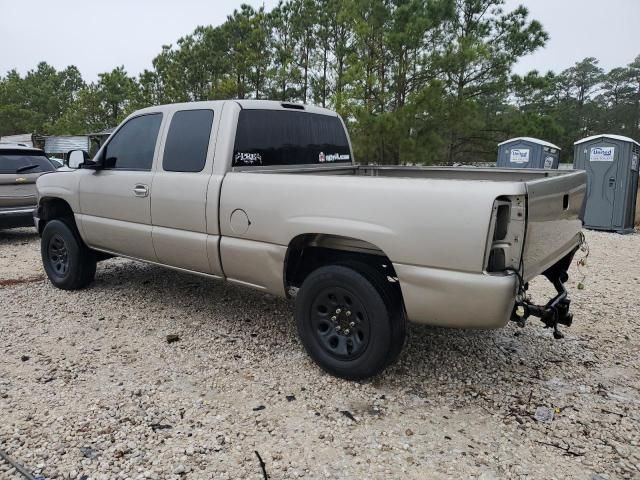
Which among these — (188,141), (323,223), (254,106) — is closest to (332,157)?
(254,106)

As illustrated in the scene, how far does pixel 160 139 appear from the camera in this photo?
4.32 m

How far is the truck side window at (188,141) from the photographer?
395 cm

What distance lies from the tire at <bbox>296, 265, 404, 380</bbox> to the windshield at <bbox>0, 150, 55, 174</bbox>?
22.8ft

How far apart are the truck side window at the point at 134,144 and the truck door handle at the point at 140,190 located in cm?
17

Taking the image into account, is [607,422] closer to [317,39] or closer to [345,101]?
[345,101]

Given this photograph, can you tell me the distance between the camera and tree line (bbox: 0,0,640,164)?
49.6 ft

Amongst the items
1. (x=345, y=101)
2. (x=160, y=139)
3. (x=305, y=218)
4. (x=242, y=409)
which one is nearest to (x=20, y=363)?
(x=242, y=409)

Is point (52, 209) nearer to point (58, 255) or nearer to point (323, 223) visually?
point (58, 255)

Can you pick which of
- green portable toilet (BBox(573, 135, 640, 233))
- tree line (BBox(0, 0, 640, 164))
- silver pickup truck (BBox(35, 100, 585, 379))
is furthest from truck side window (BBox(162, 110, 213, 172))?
tree line (BBox(0, 0, 640, 164))

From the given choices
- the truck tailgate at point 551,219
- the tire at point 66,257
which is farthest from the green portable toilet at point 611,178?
the tire at point 66,257

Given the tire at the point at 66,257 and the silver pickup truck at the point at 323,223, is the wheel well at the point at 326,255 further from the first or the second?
the tire at the point at 66,257

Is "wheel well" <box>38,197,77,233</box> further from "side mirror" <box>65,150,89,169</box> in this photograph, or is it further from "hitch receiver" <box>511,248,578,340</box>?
"hitch receiver" <box>511,248,578,340</box>

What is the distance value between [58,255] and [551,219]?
4.93m

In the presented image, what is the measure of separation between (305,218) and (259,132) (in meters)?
1.14
